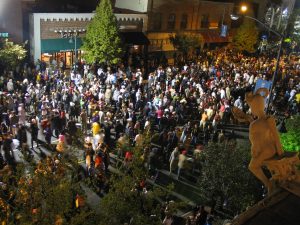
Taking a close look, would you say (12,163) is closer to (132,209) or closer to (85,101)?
(85,101)

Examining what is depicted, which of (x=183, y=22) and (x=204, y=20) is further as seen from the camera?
(x=204, y=20)

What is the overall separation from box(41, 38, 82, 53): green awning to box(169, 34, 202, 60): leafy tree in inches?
439

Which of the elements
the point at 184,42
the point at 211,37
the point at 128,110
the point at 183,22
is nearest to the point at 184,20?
the point at 183,22

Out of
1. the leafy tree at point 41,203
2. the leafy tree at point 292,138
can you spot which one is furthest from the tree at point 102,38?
the leafy tree at point 41,203

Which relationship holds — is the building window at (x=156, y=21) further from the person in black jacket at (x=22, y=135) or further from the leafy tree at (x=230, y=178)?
the leafy tree at (x=230, y=178)

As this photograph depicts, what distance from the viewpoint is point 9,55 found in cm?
2417

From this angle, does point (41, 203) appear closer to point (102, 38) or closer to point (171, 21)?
point (102, 38)

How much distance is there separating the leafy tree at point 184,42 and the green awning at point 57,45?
11.2m

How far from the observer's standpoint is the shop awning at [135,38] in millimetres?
33250

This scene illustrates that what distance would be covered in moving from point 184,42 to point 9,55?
17762 mm

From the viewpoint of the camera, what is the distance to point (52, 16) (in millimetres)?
28547

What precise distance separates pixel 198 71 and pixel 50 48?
12085 millimetres

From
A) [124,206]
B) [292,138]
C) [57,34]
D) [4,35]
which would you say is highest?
[57,34]

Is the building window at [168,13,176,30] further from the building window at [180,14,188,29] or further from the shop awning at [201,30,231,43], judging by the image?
the shop awning at [201,30,231,43]
